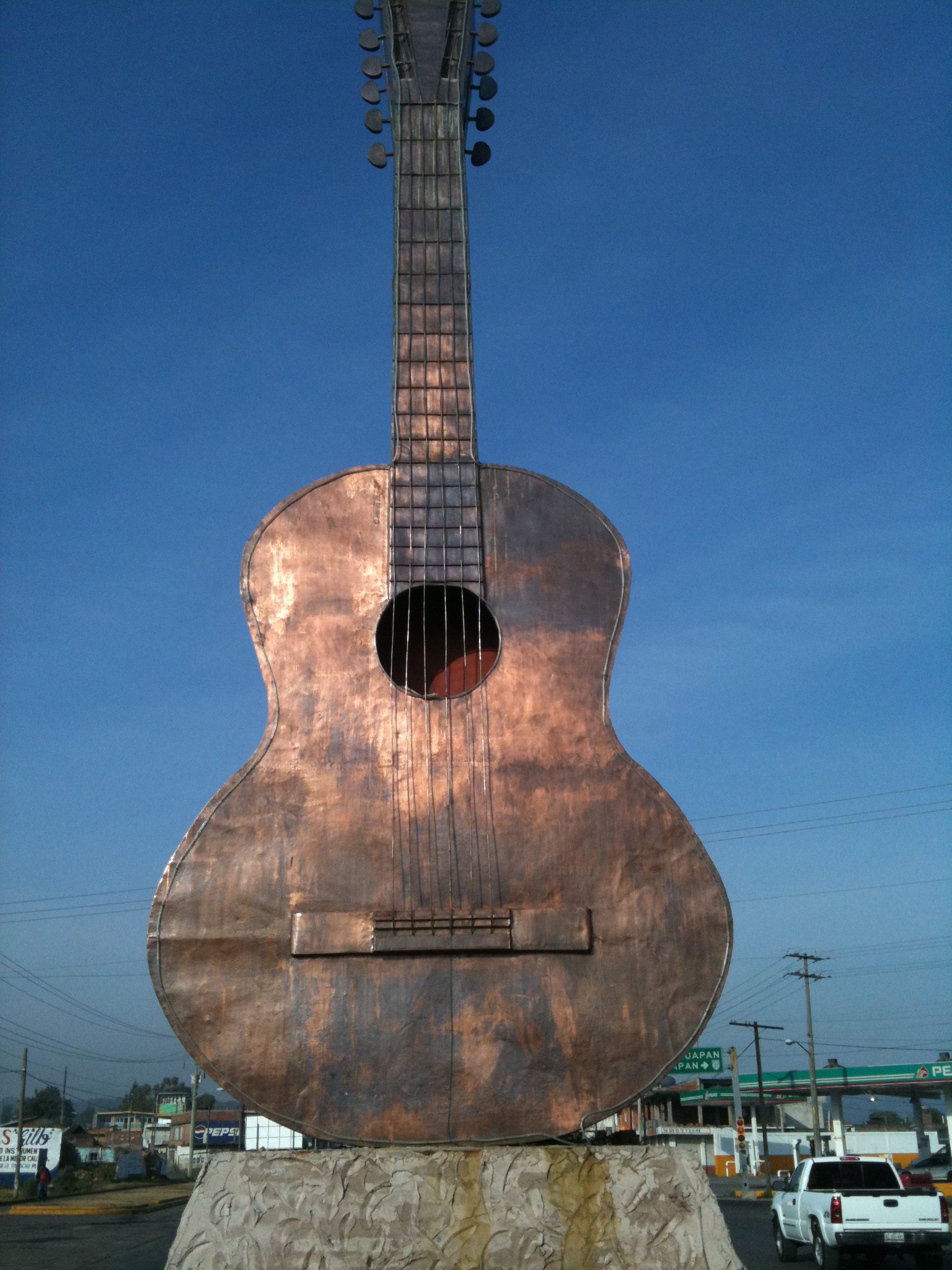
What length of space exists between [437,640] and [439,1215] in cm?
260

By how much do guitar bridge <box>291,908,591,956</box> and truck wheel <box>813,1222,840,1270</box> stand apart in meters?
8.66

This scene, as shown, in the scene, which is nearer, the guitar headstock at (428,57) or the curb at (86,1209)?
the guitar headstock at (428,57)

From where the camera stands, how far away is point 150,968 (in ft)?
15.4

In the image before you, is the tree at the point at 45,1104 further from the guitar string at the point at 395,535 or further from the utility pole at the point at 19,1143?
the guitar string at the point at 395,535

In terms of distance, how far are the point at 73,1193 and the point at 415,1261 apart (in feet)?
84.0

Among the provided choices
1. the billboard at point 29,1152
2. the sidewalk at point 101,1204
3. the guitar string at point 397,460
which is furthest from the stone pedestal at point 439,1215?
the billboard at point 29,1152

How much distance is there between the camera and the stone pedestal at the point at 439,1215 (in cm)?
434

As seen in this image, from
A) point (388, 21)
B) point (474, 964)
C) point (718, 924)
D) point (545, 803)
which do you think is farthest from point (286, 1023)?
point (388, 21)

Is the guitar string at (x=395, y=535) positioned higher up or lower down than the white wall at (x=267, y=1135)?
higher up

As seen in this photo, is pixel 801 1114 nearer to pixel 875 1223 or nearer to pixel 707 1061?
pixel 707 1061

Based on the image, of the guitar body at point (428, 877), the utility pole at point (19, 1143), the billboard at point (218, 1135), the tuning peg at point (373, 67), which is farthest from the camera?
the billboard at point (218, 1135)

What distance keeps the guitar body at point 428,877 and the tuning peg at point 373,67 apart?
2.93 m

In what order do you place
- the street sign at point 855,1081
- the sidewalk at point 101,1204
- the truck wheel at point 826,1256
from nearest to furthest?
the truck wheel at point 826,1256 → the sidewalk at point 101,1204 → the street sign at point 855,1081

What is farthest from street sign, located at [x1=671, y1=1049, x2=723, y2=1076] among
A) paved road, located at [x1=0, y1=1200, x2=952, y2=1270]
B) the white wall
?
the white wall
